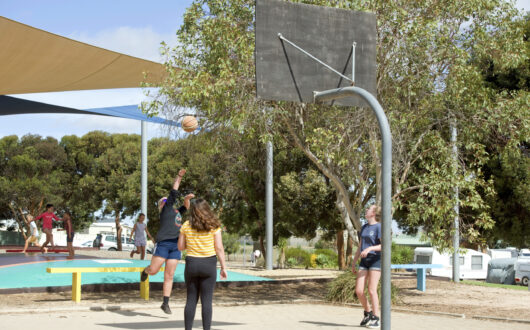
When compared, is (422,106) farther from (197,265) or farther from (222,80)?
(197,265)

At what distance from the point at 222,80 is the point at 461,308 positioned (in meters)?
6.07

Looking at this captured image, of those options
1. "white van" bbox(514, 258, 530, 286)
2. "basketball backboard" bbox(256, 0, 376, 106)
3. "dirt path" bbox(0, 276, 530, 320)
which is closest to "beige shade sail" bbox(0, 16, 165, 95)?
"dirt path" bbox(0, 276, 530, 320)

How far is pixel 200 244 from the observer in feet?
22.6

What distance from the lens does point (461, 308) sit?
458 inches

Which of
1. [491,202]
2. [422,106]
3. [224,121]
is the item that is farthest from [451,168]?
[491,202]

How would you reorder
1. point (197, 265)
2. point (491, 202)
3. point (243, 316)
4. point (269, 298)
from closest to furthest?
1. point (197, 265)
2. point (243, 316)
3. point (269, 298)
4. point (491, 202)

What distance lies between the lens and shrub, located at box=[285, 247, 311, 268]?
32406 mm

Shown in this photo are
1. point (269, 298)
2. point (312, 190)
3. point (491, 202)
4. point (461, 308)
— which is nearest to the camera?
point (461, 308)

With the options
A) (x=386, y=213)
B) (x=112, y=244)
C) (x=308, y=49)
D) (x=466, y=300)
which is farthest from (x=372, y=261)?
(x=112, y=244)

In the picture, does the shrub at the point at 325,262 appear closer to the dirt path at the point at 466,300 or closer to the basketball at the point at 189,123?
the dirt path at the point at 466,300

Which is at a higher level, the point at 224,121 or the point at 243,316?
the point at 224,121

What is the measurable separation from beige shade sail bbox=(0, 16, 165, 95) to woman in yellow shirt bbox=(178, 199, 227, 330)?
19.0 feet

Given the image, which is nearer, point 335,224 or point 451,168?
point 451,168

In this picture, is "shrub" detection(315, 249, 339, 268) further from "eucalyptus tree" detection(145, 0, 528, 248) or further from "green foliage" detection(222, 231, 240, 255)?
"eucalyptus tree" detection(145, 0, 528, 248)
